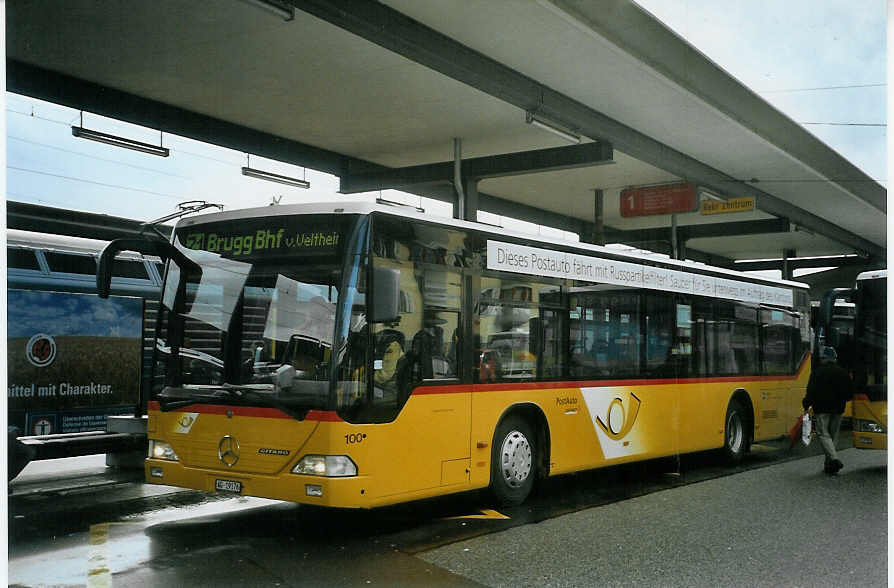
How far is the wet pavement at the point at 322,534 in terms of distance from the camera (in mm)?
6715

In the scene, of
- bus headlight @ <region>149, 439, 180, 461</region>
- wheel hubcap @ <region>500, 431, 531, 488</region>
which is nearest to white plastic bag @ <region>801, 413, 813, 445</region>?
wheel hubcap @ <region>500, 431, 531, 488</region>

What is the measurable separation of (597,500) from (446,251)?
364 cm

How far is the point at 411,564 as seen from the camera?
7.06 metres

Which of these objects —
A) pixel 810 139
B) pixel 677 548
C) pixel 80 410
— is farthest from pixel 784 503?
pixel 80 410

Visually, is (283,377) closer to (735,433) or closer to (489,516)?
(489,516)

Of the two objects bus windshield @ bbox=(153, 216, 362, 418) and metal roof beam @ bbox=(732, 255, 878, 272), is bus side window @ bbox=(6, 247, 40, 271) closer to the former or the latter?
bus windshield @ bbox=(153, 216, 362, 418)

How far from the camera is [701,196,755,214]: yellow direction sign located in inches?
672

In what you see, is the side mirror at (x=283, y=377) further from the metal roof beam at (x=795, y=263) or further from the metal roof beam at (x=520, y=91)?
the metal roof beam at (x=795, y=263)

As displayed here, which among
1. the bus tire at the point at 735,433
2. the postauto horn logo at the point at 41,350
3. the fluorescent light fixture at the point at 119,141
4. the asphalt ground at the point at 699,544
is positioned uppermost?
the fluorescent light fixture at the point at 119,141

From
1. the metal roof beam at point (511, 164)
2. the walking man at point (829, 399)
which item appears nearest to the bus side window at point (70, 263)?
the metal roof beam at point (511, 164)

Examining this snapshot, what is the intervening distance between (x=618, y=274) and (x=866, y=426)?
3938 mm

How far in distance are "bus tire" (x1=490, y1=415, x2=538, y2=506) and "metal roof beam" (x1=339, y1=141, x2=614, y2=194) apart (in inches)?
196

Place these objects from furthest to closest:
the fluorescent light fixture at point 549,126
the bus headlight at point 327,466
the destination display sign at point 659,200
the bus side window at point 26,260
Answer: the destination display sign at point 659,200 < the fluorescent light fixture at point 549,126 < the bus side window at point 26,260 < the bus headlight at point 327,466

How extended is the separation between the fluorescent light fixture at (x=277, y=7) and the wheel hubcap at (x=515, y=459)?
4.77 m
